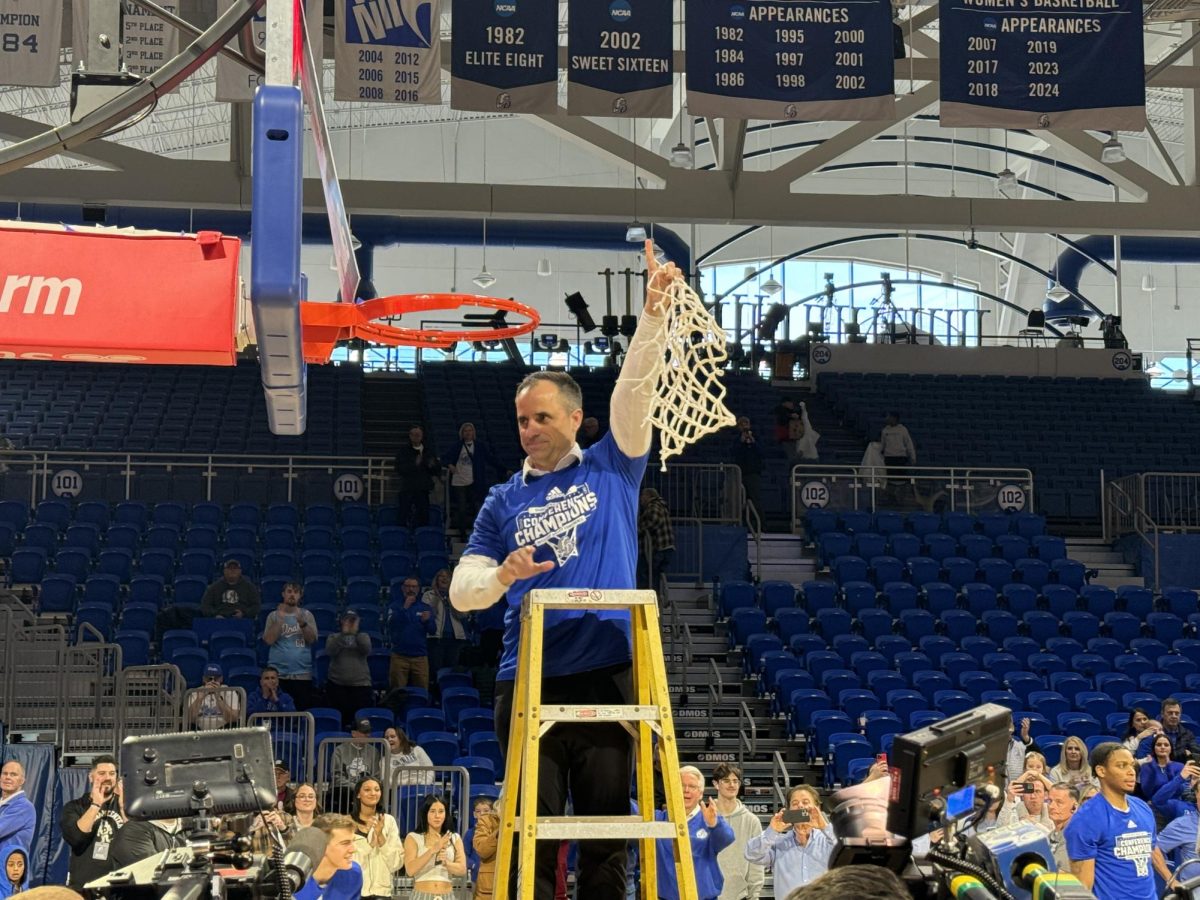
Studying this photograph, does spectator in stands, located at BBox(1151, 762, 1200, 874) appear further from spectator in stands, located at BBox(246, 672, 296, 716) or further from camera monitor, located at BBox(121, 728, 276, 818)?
camera monitor, located at BBox(121, 728, 276, 818)

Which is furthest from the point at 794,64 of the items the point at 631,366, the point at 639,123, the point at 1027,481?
the point at 639,123

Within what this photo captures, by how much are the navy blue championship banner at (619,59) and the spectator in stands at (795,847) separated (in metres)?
7.47

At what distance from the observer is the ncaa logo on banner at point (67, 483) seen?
20.6 metres

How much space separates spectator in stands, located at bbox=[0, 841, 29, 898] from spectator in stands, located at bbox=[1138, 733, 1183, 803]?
29.0 ft

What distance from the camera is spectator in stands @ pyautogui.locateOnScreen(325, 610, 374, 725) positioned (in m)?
15.9

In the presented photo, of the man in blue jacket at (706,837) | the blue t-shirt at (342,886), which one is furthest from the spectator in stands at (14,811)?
the man in blue jacket at (706,837)

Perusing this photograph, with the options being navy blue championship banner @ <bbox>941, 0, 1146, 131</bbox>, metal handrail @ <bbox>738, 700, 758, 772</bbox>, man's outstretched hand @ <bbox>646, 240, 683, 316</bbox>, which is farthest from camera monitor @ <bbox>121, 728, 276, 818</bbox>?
navy blue championship banner @ <bbox>941, 0, 1146, 131</bbox>

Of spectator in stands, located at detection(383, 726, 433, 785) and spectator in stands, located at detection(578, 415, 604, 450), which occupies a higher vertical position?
spectator in stands, located at detection(578, 415, 604, 450)

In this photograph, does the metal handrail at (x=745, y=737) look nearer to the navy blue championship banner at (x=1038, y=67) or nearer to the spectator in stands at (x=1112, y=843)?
the navy blue championship banner at (x=1038, y=67)

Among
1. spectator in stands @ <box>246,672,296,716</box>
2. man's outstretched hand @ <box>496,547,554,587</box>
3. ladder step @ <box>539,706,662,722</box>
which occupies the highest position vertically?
man's outstretched hand @ <box>496,547,554,587</box>

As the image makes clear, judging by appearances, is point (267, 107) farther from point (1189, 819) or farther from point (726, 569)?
point (726, 569)

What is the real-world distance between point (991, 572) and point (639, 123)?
1759cm

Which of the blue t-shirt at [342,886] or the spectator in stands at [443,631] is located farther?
the spectator in stands at [443,631]

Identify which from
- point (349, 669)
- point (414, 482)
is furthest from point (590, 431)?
point (349, 669)
